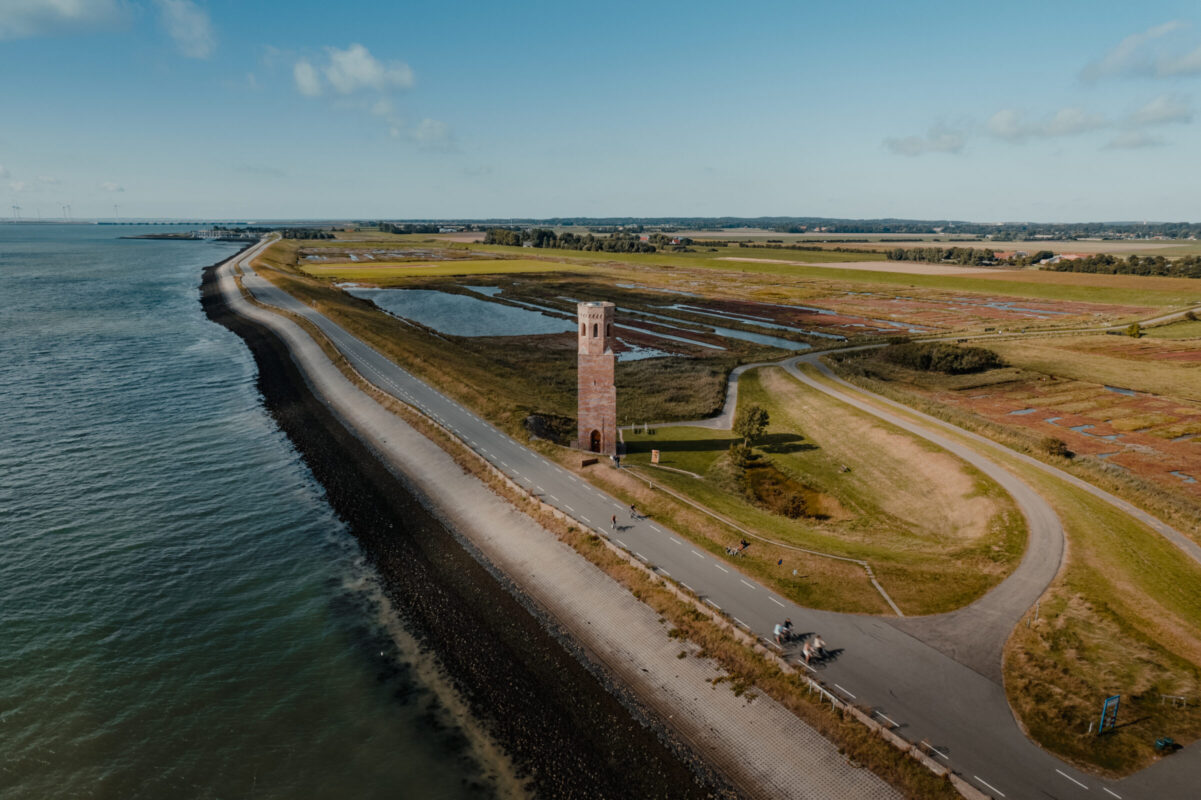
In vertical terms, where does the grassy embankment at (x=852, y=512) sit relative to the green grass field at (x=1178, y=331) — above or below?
below

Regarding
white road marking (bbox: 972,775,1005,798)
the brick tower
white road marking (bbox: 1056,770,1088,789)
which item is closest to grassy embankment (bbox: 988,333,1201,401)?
the brick tower

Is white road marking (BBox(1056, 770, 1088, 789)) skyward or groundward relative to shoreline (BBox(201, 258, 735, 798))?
skyward

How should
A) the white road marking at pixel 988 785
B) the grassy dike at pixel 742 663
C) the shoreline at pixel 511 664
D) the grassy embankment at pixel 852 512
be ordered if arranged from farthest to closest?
the grassy embankment at pixel 852 512, the shoreline at pixel 511 664, the grassy dike at pixel 742 663, the white road marking at pixel 988 785

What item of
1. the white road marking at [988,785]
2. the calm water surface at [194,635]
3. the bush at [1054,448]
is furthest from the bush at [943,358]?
the calm water surface at [194,635]

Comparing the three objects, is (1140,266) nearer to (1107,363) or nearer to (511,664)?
(1107,363)

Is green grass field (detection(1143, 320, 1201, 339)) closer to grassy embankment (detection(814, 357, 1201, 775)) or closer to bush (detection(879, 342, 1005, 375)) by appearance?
bush (detection(879, 342, 1005, 375))

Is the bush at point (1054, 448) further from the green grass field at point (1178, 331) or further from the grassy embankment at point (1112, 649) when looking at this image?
the green grass field at point (1178, 331)
